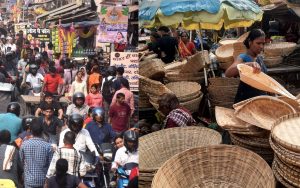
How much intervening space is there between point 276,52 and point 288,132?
3.03 metres

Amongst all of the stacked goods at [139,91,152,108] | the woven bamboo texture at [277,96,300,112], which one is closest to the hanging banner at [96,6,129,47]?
the woven bamboo texture at [277,96,300,112]

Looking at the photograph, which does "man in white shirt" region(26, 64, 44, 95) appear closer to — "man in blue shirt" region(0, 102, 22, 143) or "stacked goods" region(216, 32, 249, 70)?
"man in blue shirt" region(0, 102, 22, 143)

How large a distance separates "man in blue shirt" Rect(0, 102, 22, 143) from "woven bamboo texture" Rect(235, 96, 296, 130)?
1.23 meters

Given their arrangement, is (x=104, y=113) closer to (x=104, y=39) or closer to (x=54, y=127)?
(x=54, y=127)

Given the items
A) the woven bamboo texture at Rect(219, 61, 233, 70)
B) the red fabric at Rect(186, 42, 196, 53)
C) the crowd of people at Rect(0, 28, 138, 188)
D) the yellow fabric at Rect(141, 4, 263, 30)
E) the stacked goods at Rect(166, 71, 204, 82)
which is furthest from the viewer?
the red fabric at Rect(186, 42, 196, 53)

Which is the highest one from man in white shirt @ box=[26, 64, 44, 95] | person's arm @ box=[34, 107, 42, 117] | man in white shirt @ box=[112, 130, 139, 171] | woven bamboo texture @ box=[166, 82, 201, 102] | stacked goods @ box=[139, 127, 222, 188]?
man in white shirt @ box=[26, 64, 44, 95]

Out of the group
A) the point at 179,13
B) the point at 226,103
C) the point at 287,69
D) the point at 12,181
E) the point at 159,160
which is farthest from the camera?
the point at 287,69

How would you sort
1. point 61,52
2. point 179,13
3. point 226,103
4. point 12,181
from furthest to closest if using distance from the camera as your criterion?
point 226,103, point 179,13, point 61,52, point 12,181

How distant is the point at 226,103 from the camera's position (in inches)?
163

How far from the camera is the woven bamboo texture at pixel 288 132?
1715 mm

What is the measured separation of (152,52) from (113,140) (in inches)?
117

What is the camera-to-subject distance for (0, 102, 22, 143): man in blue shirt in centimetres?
179

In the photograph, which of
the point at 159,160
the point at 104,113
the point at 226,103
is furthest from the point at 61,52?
the point at 226,103

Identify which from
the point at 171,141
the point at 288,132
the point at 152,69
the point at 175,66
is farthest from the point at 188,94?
the point at 288,132
